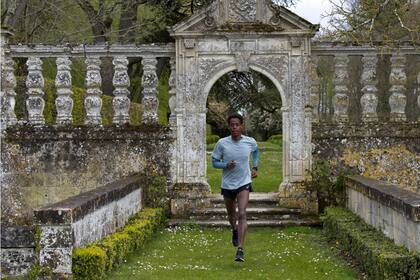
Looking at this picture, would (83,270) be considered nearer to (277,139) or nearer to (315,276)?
(315,276)

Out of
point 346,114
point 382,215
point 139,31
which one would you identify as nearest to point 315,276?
point 382,215

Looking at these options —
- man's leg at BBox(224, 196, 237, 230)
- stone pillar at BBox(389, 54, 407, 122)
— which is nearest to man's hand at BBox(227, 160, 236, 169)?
man's leg at BBox(224, 196, 237, 230)

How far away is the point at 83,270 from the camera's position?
23.0ft

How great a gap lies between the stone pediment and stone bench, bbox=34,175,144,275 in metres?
3.93

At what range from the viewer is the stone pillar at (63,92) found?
12188 mm

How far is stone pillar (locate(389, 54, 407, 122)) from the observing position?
1220 centimetres

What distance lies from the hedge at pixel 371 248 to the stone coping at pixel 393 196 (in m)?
0.40

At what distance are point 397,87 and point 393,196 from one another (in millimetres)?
4690

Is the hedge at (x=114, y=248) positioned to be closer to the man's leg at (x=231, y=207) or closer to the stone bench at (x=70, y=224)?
the stone bench at (x=70, y=224)

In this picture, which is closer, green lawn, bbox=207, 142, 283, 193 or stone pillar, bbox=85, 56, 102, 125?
stone pillar, bbox=85, 56, 102, 125

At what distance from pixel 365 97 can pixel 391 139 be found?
86 cm

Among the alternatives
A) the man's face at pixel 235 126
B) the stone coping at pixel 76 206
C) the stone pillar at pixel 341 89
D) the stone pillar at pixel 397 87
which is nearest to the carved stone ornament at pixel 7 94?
the stone coping at pixel 76 206

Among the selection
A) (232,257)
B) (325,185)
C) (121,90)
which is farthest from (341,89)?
(232,257)

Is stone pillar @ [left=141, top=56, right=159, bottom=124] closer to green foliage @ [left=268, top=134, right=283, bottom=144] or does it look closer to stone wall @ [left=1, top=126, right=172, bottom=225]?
stone wall @ [left=1, top=126, right=172, bottom=225]
